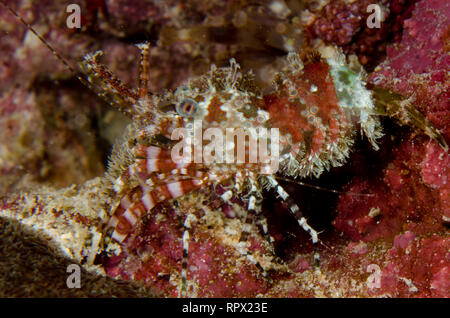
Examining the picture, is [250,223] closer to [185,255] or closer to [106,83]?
[185,255]

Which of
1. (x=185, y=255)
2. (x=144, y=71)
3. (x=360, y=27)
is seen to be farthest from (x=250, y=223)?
(x=360, y=27)

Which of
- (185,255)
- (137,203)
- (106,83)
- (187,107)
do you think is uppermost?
(106,83)

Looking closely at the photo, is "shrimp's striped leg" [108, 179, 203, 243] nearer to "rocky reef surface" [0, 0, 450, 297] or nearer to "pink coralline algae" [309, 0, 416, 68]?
"rocky reef surface" [0, 0, 450, 297]

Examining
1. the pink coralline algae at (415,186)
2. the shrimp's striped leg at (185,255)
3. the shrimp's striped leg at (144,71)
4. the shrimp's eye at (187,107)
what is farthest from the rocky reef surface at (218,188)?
the shrimp's eye at (187,107)

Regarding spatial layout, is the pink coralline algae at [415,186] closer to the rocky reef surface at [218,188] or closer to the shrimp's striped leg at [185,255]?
the rocky reef surface at [218,188]

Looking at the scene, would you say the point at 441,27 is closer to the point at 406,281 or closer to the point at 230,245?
the point at 406,281

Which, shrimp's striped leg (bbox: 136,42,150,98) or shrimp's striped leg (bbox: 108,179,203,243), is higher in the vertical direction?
shrimp's striped leg (bbox: 136,42,150,98)

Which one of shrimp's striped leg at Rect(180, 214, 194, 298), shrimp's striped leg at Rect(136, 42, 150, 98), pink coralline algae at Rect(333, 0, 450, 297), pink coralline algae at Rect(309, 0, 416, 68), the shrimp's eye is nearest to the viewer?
pink coralline algae at Rect(333, 0, 450, 297)

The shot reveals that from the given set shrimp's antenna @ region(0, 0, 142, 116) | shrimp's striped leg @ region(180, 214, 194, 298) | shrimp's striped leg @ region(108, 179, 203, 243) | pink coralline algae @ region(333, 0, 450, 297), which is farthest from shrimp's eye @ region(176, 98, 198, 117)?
pink coralline algae @ region(333, 0, 450, 297)

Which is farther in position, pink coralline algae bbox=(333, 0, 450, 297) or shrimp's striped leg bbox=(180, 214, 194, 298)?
shrimp's striped leg bbox=(180, 214, 194, 298)
